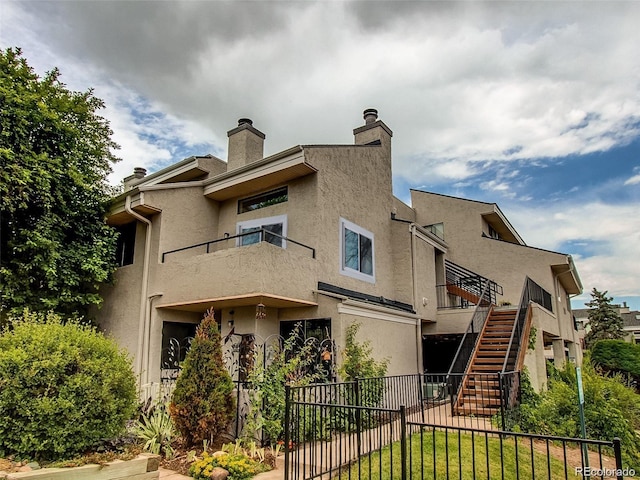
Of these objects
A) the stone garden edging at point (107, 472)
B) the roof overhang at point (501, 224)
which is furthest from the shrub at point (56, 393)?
the roof overhang at point (501, 224)

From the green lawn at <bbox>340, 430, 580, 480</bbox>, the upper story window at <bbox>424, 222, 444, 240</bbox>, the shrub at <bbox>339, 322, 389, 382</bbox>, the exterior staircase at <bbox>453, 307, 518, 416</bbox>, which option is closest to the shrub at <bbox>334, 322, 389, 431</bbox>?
the shrub at <bbox>339, 322, 389, 382</bbox>

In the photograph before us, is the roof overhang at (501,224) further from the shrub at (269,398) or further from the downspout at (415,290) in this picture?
the shrub at (269,398)

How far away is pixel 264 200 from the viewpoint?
45.3ft

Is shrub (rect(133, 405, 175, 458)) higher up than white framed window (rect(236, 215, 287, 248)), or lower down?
lower down

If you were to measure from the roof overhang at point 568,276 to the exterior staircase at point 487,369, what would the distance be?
18.6ft

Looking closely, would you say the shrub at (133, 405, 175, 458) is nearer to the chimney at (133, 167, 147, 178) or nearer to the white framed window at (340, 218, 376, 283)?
the white framed window at (340, 218, 376, 283)

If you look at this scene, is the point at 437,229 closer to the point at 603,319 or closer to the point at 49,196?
the point at 49,196

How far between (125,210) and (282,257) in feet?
17.6

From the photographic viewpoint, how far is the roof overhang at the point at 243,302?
1040cm

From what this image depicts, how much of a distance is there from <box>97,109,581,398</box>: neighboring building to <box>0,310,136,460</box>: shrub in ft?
14.0

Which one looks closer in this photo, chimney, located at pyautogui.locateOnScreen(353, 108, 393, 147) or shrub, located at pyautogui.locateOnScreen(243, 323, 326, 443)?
shrub, located at pyautogui.locateOnScreen(243, 323, 326, 443)

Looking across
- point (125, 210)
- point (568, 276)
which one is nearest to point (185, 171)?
point (125, 210)

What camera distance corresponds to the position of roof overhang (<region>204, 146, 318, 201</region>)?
1223 cm

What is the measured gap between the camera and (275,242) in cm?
1296
